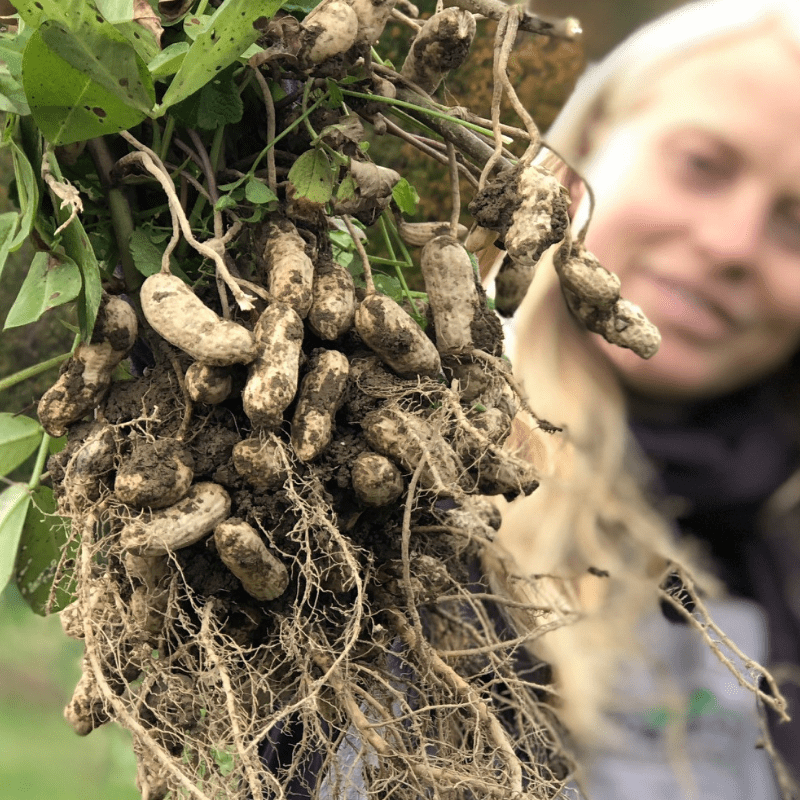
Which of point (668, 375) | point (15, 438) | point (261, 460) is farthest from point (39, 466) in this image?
point (668, 375)

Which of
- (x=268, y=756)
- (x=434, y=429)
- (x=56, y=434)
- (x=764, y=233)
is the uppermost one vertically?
(x=764, y=233)

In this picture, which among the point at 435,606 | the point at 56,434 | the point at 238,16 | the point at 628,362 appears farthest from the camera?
the point at 628,362

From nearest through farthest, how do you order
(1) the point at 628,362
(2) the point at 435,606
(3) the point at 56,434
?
(3) the point at 56,434 < (2) the point at 435,606 < (1) the point at 628,362

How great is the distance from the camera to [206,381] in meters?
0.52

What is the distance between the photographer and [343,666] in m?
0.61

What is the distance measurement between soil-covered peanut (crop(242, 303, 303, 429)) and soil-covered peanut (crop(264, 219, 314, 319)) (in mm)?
20

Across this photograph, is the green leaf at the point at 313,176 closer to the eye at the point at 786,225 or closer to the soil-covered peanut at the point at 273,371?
the soil-covered peanut at the point at 273,371

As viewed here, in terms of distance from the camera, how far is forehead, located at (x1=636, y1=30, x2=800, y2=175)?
0.78 m

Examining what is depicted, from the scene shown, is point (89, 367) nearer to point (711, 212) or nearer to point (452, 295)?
point (452, 295)

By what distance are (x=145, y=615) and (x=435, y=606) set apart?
0.31 metres

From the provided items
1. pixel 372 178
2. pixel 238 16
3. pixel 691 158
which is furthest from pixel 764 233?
pixel 238 16

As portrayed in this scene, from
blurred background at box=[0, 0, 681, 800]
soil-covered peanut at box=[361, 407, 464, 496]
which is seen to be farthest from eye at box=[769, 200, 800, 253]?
soil-covered peanut at box=[361, 407, 464, 496]

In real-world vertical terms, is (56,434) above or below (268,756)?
above

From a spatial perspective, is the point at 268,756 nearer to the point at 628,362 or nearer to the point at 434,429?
the point at 434,429
